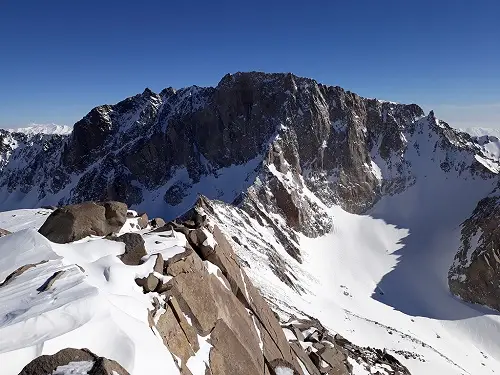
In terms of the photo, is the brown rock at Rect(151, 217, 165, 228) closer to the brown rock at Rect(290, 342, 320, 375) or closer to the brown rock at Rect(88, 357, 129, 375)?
the brown rock at Rect(290, 342, 320, 375)

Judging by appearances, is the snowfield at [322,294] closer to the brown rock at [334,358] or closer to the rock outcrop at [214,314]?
the rock outcrop at [214,314]

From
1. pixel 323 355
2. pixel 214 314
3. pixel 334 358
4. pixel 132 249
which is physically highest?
pixel 132 249

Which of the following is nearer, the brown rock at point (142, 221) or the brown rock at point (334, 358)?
the brown rock at point (142, 221)

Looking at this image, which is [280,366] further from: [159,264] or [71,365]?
[71,365]

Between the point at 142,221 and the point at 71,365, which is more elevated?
the point at 142,221

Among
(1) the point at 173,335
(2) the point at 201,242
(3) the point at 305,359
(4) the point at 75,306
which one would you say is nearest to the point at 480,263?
(3) the point at 305,359

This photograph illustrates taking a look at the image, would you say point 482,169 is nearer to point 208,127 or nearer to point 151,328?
point 208,127

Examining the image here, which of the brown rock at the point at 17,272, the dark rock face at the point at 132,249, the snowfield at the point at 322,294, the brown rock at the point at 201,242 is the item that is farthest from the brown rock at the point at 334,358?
the brown rock at the point at 17,272
